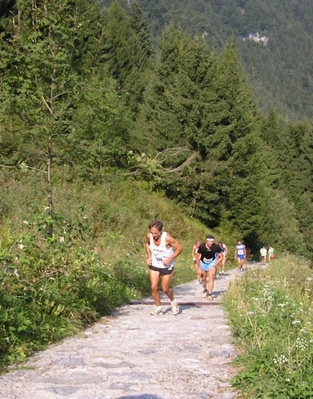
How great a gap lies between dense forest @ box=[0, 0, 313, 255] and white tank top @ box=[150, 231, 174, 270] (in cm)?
173

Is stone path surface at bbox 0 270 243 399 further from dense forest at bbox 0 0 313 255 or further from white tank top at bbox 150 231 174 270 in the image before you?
dense forest at bbox 0 0 313 255

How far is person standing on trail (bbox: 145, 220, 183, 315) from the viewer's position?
936cm

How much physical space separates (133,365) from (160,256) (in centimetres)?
389

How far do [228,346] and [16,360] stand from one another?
8.09 ft

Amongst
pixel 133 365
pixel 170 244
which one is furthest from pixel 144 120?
pixel 133 365

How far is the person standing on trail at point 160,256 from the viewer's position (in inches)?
368

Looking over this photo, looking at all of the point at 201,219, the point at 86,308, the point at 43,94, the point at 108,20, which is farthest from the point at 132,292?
the point at 108,20

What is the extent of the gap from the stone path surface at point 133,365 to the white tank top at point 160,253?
1.35 meters

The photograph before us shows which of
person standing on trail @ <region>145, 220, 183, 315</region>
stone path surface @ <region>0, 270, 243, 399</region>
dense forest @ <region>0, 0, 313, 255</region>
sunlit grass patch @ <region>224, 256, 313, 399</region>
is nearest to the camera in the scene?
sunlit grass patch @ <region>224, 256, 313, 399</region>

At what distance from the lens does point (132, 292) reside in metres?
11.9

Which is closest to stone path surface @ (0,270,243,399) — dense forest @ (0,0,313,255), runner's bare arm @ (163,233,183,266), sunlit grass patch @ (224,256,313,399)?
sunlit grass patch @ (224,256,313,399)

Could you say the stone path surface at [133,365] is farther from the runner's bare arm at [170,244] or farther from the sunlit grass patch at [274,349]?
the runner's bare arm at [170,244]

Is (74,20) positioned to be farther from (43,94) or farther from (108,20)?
(108,20)

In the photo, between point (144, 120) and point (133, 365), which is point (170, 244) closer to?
point (133, 365)
